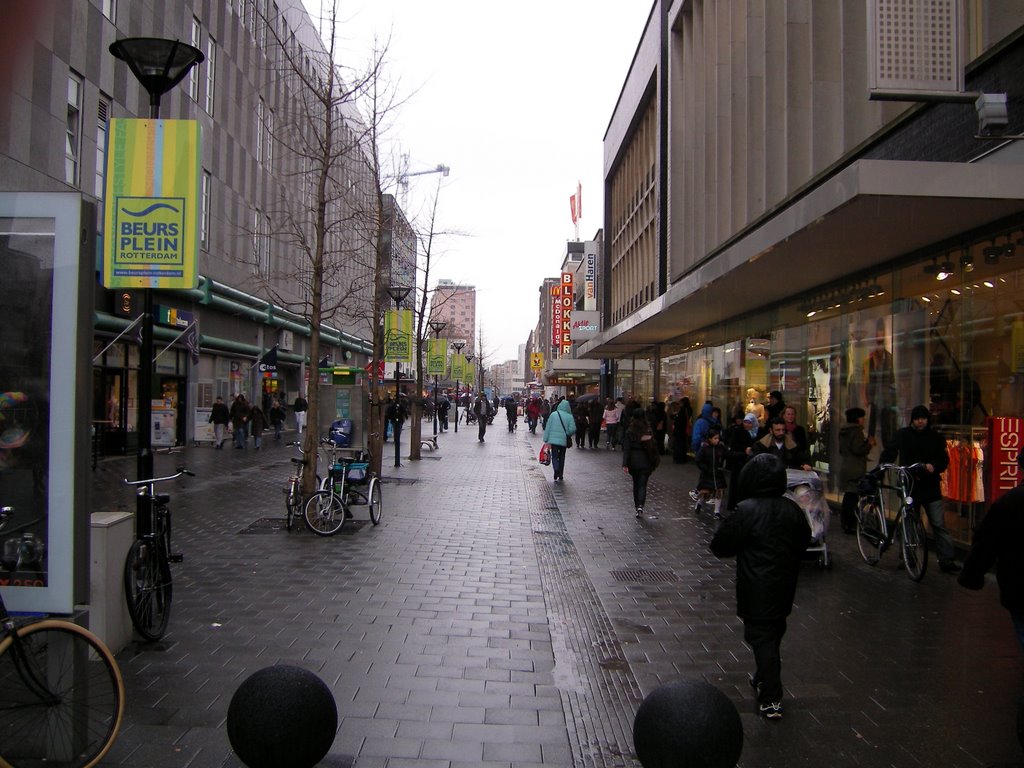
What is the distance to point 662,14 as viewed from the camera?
25609 mm

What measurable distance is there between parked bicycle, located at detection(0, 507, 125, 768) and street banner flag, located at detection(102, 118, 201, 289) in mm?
2976

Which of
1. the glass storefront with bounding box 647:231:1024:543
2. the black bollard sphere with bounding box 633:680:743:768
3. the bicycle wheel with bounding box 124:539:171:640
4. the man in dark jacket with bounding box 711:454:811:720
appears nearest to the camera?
the black bollard sphere with bounding box 633:680:743:768

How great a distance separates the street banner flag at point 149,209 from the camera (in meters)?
6.37

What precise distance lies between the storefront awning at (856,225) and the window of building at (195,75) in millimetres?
16963

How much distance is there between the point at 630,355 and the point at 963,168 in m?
28.6

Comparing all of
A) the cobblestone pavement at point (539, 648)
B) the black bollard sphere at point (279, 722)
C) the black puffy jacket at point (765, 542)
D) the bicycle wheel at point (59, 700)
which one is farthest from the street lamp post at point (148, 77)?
the black puffy jacket at point (765, 542)

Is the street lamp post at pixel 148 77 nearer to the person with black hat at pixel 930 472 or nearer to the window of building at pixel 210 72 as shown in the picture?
the person with black hat at pixel 930 472

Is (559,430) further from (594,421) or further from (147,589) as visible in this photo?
(147,589)

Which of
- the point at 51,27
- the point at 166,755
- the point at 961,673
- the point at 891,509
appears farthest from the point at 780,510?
the point at 51,27

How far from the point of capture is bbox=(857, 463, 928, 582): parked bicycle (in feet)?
25.9

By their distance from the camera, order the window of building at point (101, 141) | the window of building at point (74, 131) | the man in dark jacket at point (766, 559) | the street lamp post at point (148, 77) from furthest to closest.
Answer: the window of building at point (101, 141) → the window of building at point (74, 131) → the street lamp post at point (148, 77) → the man in dark jacket at point (766, 559)

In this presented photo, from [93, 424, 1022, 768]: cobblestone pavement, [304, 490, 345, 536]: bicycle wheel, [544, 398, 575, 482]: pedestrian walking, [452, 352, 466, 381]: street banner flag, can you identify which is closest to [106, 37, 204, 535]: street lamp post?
[93, 424, 1022, 768]: cobblestone pavement

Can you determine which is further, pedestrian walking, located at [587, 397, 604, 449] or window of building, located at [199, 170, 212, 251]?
pedestrian walking, located at [587, 397, 604, 449]

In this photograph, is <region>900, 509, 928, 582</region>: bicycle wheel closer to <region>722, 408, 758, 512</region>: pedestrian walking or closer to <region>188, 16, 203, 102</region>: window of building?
<region>722, 408, 758, 512</region>: pedestrian walking
